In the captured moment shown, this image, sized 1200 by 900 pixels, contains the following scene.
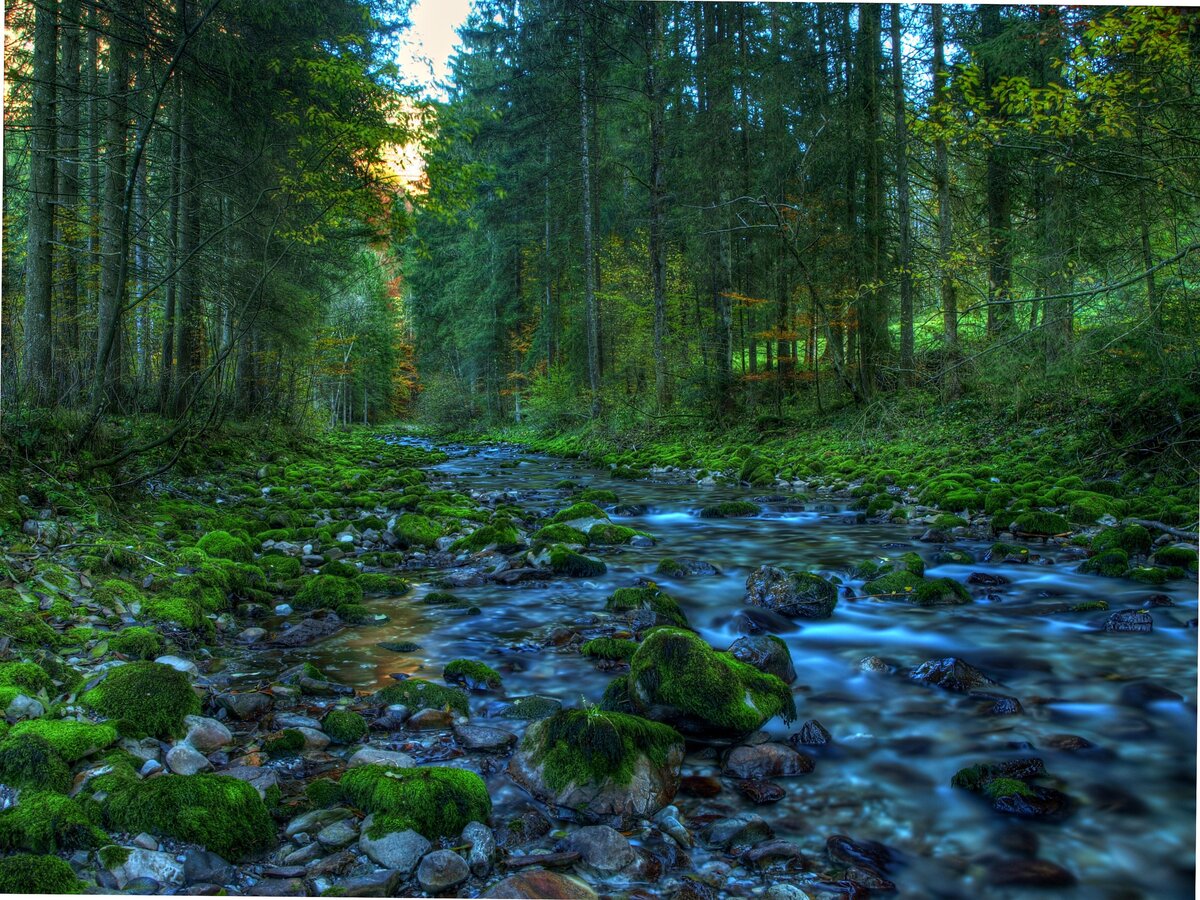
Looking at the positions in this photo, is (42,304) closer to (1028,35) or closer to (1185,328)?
(1185,328)

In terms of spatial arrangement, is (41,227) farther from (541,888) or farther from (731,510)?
(731,510)

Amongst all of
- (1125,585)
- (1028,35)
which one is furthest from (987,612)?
(1028,35)

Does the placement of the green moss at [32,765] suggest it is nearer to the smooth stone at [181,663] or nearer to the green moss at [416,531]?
the smooth stone at [181,663]

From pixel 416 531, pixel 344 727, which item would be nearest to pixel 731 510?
pixel 416 531

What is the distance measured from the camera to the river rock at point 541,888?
6.96ft

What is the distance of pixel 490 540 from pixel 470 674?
350 cm

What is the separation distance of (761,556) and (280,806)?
5.30 metres

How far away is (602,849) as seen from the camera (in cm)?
232

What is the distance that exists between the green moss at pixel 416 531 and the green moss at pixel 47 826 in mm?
5466

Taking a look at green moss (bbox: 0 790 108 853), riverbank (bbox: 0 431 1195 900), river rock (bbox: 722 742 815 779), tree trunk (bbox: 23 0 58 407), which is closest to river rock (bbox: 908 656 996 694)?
riverbank (bbox: 0 431 1195 900)

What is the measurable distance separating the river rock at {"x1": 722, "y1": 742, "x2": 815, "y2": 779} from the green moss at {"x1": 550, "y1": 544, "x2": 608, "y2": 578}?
11.2ft

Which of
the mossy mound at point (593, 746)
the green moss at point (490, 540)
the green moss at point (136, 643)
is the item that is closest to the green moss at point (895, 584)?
the mossy mound at point (593, 746)

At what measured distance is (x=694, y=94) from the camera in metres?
17.9

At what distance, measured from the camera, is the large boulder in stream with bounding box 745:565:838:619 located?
5031 mm
